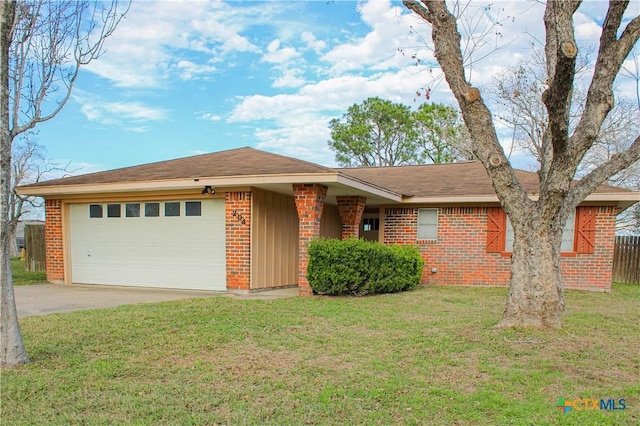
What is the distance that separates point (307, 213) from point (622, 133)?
20.0 meters

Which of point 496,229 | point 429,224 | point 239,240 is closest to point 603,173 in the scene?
point 496,229

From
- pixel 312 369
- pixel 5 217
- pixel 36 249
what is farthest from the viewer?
pixel 36 249

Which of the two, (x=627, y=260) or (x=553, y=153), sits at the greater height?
(x=553, y=153)

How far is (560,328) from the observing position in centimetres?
553

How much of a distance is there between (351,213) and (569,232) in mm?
5703

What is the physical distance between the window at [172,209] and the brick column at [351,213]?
391 centimetres

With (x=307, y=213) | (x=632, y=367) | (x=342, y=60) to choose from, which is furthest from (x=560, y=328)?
(x=342, y=60)

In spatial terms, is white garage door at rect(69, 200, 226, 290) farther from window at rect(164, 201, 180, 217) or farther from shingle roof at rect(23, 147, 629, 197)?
shingle roof at rect(23, 147, 629, 197)

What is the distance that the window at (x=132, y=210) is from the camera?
1031cm

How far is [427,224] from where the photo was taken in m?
11.8

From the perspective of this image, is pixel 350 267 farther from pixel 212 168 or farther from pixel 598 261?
pixel 598 261

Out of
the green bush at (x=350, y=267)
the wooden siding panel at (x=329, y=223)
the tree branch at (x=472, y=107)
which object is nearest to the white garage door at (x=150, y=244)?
the green bush at (x=350, y=267)

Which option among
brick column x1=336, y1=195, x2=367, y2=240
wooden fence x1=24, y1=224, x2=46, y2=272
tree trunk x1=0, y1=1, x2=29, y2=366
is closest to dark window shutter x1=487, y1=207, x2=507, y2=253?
brick column x1=336, y1=195, x2=367, y2=240

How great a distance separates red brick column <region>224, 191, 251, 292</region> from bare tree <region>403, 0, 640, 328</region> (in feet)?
16.3
